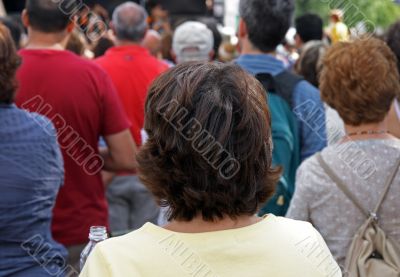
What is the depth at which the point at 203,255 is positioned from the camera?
193cm

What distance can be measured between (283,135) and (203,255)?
205 centimetres

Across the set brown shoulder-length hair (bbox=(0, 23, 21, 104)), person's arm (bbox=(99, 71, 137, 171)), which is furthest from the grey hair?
brown shoulder-length hair (bbox=(0, 23, 21, 104))

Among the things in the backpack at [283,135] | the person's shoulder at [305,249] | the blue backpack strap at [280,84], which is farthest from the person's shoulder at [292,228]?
the blue backpack strap at [280,84]

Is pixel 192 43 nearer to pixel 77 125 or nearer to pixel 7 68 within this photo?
pixel 77 125

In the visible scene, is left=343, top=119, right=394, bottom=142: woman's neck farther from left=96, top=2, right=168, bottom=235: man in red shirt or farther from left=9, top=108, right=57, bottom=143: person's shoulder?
left=96, top=2, right=168, bottom=235: man in red shirt

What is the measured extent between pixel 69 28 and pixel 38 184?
143 cm

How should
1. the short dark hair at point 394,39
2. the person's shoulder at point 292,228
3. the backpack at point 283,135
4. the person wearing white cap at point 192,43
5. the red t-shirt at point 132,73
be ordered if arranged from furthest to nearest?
1. the person wearing white cap at point 192,43
2. the red t-shirt at point 132,73
3. the short dark hair at point 394,39
4. the backpack at point 283,135
5. the person's shoulder at point 292,228

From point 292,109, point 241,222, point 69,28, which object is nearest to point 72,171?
point 69,28

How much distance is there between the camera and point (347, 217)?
3.20 m

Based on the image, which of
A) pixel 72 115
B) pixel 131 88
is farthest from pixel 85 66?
pixel 131 88

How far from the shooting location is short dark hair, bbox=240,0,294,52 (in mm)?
4230

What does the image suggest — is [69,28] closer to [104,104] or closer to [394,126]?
[104,104]

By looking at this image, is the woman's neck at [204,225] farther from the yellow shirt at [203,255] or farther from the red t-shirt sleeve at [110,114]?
the red t-shirt sleeve at [110,114]

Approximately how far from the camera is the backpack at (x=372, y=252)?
10.1 ft
